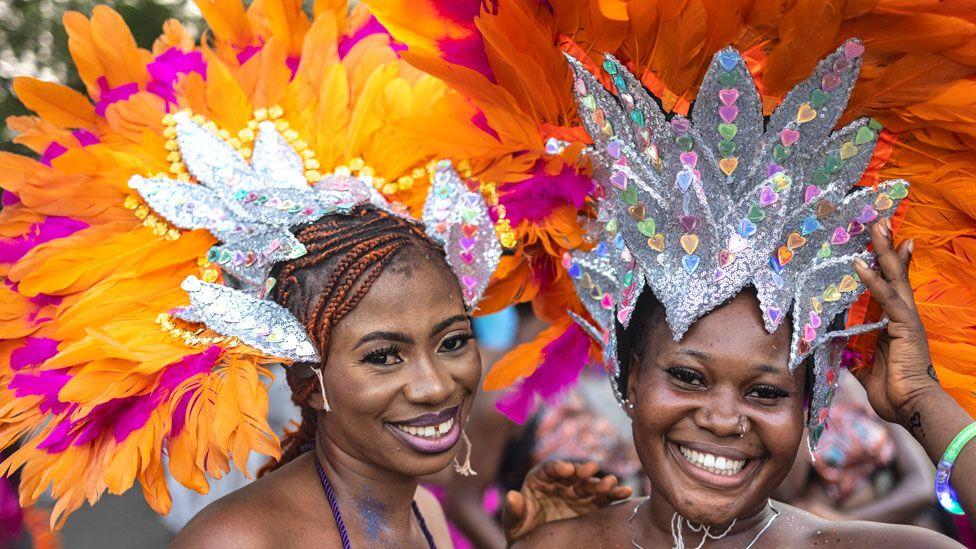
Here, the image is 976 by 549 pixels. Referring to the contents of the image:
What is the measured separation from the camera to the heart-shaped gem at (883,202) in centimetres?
271

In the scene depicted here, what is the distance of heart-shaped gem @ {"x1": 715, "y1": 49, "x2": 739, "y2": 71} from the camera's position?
8.65ft

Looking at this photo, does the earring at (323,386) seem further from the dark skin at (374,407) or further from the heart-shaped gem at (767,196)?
the heart-shaped gem at (767,196)

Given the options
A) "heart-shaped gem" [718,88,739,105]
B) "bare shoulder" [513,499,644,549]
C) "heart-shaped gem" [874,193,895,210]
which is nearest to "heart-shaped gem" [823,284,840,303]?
"heart-shaped gem" [874,193,895,210]

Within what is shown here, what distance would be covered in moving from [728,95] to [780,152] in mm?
206

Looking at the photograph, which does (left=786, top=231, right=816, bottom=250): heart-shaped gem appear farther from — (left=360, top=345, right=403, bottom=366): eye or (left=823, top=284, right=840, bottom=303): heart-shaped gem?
(left=360, top=345, right=403, bottom=366): eye

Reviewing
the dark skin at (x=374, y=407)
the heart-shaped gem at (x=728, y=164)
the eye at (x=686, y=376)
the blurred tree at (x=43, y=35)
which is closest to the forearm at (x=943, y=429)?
the eye at (x=686, y=376)

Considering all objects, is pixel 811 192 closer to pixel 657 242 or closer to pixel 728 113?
pixel 728 113

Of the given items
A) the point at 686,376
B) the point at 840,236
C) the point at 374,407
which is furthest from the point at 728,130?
the point at 374,407

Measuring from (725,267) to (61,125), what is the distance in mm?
2127

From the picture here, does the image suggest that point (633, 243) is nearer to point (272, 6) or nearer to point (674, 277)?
point (674, 277)

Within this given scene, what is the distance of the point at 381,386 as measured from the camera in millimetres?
2908

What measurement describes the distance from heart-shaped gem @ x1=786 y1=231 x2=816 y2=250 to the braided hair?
1018 mm

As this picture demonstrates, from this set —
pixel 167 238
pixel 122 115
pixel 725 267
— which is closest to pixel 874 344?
pixel 725 267

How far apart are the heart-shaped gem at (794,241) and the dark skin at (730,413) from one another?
0.57 feet
